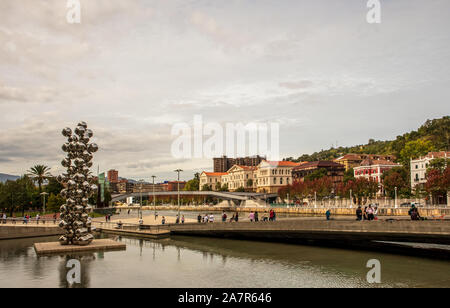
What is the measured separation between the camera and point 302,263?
2795 cm

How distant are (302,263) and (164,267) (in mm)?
9385

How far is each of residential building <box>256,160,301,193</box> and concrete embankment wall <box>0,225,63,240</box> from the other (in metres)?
121

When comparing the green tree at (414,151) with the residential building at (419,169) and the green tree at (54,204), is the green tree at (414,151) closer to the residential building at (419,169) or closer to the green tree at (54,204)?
the residential building at (419,169)

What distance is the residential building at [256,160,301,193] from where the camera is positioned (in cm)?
16500

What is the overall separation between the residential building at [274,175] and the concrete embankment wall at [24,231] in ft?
397

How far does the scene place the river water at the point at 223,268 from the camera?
72.1ft

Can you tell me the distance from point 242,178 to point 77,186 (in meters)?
149

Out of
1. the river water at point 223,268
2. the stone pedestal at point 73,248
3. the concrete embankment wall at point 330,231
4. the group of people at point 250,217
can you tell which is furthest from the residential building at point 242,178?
the stone pedestal at point 73,248

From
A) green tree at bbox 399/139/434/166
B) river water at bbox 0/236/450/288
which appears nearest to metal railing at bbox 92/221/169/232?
river water at bbox 0/236/450/288

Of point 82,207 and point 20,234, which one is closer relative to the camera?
point 82,207

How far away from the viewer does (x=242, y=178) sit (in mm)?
180750

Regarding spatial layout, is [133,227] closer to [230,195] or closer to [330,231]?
[330,231]
